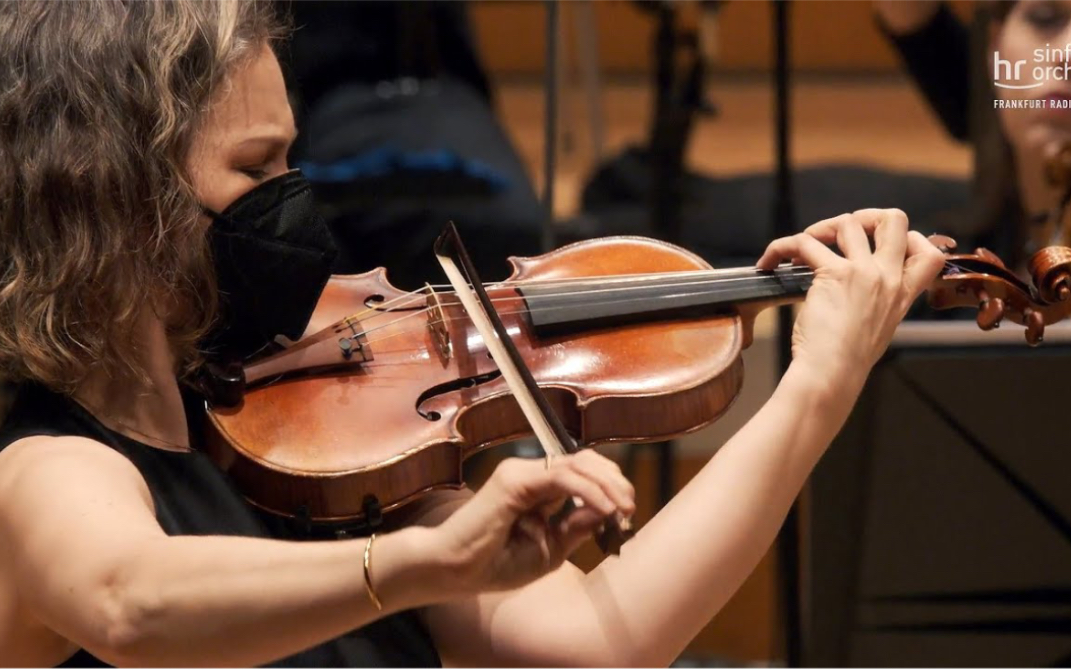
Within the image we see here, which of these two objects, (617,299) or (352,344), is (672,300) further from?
(352,344)

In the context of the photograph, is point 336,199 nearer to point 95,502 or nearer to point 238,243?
point 238,243

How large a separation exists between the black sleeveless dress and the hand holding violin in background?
37 centimetres

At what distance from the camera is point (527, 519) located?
29.1 inches

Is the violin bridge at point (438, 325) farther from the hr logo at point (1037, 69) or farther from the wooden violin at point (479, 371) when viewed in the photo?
the hr logo at point (1037, 69)

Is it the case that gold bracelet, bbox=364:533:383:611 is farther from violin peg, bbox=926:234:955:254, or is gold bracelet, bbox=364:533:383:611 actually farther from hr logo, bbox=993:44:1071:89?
hr logo, bbox=993:44:1071:89

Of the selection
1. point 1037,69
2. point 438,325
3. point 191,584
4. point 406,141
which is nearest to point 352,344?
point 438,325

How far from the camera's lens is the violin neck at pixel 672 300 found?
109cm

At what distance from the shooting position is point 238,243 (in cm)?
99

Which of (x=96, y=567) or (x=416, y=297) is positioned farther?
(x=416, y=297)

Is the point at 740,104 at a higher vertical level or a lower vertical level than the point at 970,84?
lower

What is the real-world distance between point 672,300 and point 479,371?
0.17 meters

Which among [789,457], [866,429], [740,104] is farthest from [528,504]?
[740,104]

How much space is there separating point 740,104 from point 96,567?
285 centimetres

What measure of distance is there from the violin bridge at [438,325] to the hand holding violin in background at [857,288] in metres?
0.28
